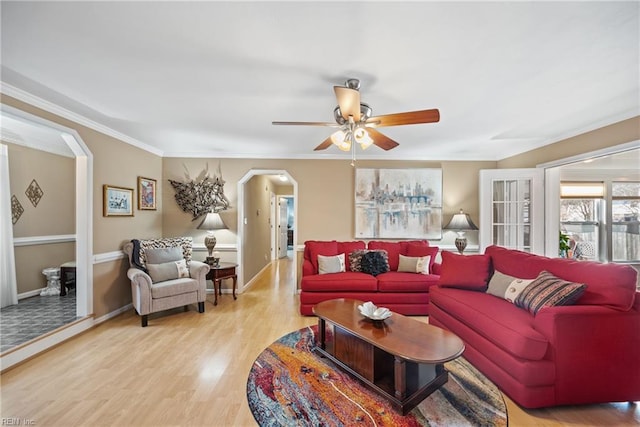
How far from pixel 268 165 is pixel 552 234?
4590 millimetres

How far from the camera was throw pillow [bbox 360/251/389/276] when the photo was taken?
3893 millimetres

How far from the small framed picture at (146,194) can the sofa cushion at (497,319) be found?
14.2 feet

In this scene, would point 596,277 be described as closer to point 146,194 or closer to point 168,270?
point 168,270

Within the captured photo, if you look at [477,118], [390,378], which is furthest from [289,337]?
[477,118]

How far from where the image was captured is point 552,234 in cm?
389

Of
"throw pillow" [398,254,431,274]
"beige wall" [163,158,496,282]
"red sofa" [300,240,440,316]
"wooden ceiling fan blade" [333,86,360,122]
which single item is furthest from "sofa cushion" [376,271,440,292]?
"wooden ceiling fan blade" [333,86,360,122]

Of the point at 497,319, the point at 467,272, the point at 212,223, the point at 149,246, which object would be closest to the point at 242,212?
the point at 212,223

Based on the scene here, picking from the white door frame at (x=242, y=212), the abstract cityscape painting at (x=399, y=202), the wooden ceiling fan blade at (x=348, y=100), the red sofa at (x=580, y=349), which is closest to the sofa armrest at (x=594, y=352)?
the red sofa at (x=580, y=349)

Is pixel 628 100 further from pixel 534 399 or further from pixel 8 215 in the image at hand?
pixel 8 215

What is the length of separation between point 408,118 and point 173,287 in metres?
3.38

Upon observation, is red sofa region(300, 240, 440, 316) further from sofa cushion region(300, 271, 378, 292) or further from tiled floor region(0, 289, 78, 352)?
tiled floor region(0, 289, 78, 352)

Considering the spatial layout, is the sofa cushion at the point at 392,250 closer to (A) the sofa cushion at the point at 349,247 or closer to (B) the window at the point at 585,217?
(A) the sofa cushion at the point at 349,247

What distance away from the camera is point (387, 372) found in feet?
6.61

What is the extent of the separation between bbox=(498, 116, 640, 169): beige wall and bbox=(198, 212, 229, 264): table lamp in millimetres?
4957
